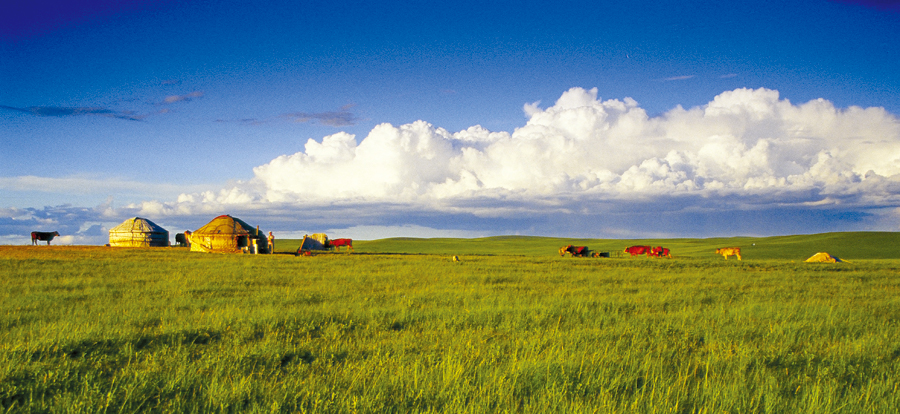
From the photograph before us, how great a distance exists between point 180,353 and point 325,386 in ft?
8.46

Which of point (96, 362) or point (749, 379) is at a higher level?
point (96, 362)

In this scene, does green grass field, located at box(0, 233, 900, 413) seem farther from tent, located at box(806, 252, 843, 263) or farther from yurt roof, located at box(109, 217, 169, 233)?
yurt roof, located at box(109, 217, 169, 233)

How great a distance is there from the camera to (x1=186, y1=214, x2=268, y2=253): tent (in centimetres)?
4328

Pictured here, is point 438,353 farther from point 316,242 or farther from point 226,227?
point 316,242

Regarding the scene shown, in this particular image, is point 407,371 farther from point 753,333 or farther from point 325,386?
point 753,333

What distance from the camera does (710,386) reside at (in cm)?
493

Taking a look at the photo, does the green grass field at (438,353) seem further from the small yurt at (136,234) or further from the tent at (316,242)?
the small yurt at (136,234)

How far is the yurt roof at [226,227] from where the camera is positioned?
4384cm

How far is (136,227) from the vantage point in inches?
2056

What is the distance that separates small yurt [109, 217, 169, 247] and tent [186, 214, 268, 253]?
11553 millimetres

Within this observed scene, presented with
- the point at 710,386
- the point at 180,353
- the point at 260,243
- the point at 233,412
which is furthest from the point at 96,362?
the point at 260,243

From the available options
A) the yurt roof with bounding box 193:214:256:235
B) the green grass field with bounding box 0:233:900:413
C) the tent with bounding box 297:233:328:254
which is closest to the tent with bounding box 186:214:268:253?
the yurt roof with bounding box 193:214:256:235

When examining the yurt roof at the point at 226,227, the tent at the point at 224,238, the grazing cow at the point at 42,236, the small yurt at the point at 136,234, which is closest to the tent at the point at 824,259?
the tent at the point at 224,238

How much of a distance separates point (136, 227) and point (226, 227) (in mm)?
15816
